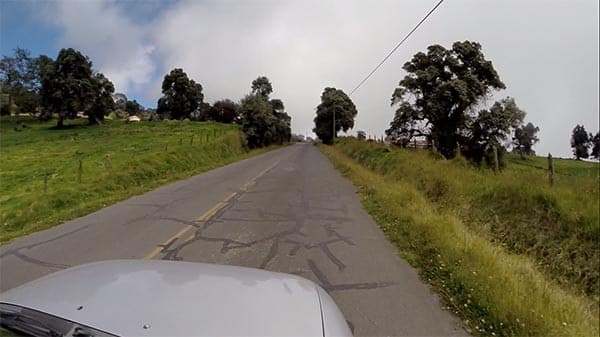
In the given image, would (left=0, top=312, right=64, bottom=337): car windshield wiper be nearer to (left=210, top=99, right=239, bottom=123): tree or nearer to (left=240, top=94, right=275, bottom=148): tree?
(left=240, top=94, right=275, bottom=148): tree

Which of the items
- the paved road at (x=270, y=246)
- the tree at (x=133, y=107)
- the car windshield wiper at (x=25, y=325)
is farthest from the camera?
the tree at (x=133, y=107)

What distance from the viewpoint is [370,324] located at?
3.35m

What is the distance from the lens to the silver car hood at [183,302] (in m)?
1.56

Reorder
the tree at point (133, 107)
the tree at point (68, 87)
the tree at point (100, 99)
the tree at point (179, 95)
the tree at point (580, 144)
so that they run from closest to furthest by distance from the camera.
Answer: the tree at point (580, 144)
the tree at point (68, 87)
the tree at point (100, 99)
the tree at point (179, 95)
the tree at point (133, 107)

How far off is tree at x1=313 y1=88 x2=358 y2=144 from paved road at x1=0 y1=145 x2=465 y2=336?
5299 centimetres

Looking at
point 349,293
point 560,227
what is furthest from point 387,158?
point 349,293

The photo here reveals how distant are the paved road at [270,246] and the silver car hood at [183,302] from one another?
1.71 metres

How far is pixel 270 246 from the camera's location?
5.80 metres

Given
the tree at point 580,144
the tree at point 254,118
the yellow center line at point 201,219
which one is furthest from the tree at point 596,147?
the tree at point 254,118

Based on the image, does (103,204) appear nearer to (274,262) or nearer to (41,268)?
(41,268)

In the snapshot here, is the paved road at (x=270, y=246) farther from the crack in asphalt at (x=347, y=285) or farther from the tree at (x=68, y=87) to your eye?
the tree at (x=68, y=87)

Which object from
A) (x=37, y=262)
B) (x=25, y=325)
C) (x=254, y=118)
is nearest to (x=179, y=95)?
(x=254, y=118)

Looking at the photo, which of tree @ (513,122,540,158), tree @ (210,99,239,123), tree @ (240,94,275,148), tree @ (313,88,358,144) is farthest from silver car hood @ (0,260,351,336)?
tree @ (210,99,239,123)

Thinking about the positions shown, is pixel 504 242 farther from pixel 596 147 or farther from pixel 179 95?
pixel 179 95
